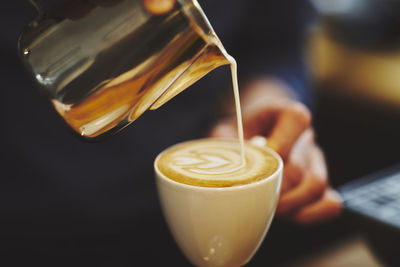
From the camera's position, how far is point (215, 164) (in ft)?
1.85

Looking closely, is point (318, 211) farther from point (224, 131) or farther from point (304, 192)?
point (224, 131)

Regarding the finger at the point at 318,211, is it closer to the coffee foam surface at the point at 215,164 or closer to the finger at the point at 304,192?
the finger at the point at 304,192

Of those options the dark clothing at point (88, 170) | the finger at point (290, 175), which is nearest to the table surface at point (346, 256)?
the finger at point (290, 175)

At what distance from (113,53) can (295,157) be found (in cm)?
46

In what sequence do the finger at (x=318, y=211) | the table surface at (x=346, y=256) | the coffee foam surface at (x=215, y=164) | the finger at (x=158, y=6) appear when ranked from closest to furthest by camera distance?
the finger at (x=158, y=6) < the coffee foam surface at (x=215, y=164) < the table surface at (x=346, y=256) < the finger at (x=318, y=211)

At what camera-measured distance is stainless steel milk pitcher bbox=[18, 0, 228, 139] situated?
0.38 meters

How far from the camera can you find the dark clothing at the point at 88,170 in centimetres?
75

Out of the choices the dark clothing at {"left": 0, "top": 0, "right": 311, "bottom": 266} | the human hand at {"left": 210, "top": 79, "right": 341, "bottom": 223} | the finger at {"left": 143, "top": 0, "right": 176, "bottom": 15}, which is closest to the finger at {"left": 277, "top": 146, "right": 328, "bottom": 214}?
the human hand at {"left": 210, "top": 79, "right": 341, "bottom": 223}

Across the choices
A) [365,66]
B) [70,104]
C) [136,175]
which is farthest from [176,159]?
[365,66]

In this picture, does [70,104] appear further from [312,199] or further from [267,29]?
[267,29]

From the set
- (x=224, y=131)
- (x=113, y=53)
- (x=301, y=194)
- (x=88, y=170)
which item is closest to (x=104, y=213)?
(x=88, y=170)

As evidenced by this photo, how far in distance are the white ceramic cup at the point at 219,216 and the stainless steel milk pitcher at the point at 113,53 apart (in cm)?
15

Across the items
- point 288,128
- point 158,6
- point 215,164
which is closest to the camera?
point 158,6

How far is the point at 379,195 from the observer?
0.76 meters
